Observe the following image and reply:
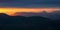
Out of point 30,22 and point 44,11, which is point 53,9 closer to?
point 44,11

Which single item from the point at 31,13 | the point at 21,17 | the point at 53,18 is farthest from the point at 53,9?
the point at 21,17

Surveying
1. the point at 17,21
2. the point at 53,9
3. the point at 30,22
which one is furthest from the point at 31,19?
the point at 53,9

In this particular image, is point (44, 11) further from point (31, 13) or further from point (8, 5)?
point (8, 5)

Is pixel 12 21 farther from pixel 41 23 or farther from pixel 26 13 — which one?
pixel 41 23

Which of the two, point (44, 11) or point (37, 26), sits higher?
point (44, 11)

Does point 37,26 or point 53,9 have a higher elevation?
point 53,9
